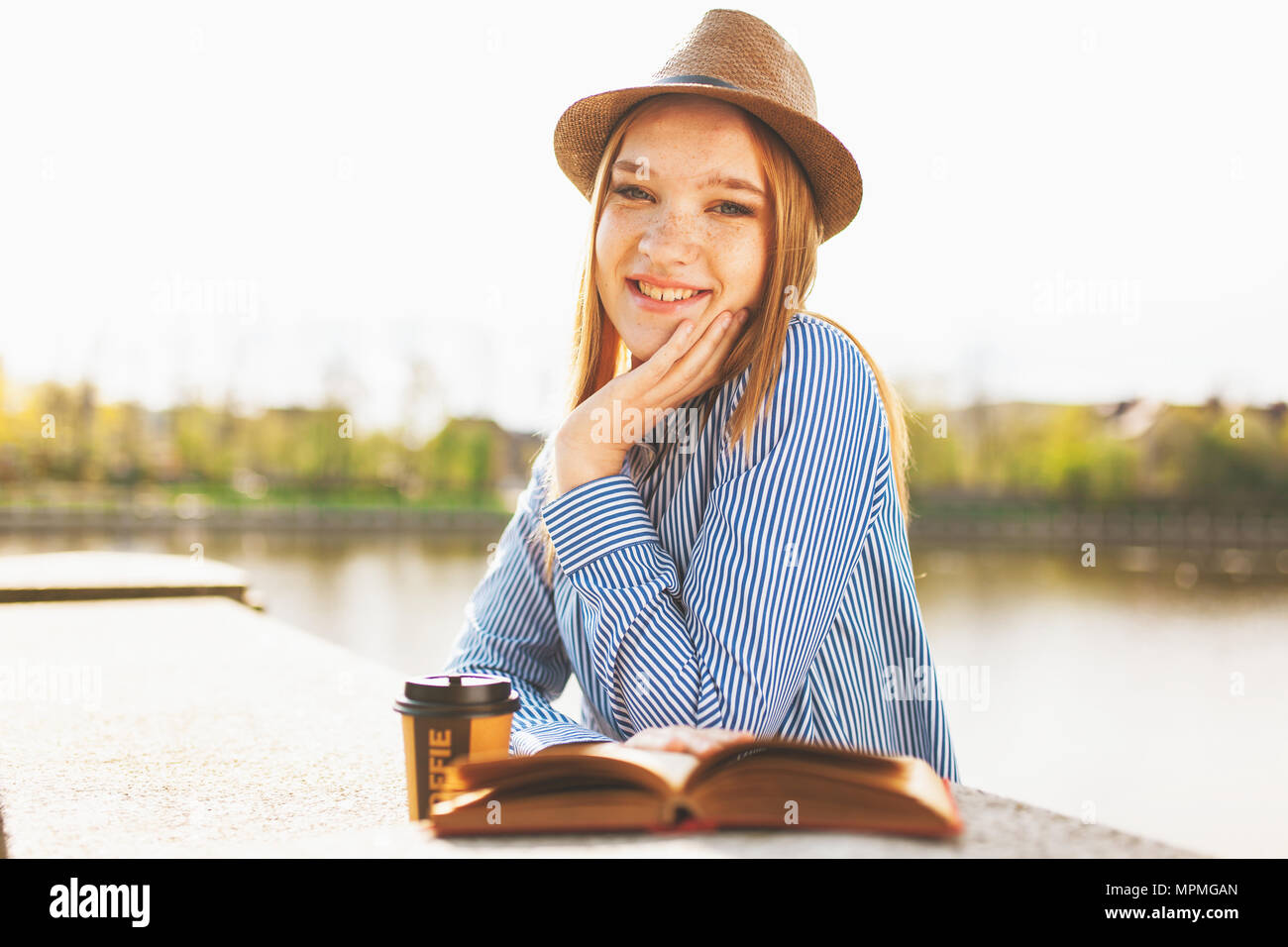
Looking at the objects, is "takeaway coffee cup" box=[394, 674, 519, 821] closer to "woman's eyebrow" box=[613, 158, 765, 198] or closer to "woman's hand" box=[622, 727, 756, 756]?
"woman's hand" box=[622, 727, 756, 756]

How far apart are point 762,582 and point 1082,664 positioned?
25.0m

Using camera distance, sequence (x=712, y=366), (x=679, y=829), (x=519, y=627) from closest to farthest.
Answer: (x=679, y=829), (x=712, y=366), (x=519, y=627)

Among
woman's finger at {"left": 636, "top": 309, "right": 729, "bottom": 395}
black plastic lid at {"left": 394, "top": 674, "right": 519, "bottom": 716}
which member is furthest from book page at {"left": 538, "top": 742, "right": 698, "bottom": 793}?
woman's finger at {"left": 636, "top": 309, "right": 729, "bottom": 395}

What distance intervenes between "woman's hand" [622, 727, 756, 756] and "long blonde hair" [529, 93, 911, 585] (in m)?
0.48

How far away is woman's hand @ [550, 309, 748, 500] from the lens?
1.75m

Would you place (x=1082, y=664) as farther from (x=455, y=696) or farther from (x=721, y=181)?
(x=455, y=696)

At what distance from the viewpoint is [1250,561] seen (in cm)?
5156

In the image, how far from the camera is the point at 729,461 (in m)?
1.71

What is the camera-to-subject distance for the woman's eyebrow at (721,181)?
179 centimetres

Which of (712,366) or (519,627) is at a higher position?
(712,366)

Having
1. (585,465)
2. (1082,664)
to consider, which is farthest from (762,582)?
(1082,664)

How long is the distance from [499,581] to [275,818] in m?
0.62
